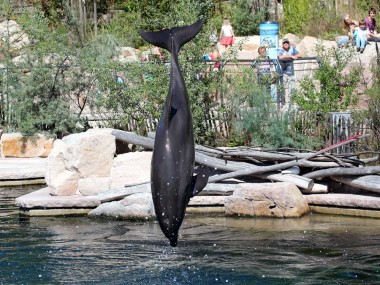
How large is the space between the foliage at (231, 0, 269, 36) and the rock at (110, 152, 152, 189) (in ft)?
47.1

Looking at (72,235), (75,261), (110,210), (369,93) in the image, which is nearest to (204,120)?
(369,93)

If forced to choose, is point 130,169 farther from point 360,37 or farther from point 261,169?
point 360,37

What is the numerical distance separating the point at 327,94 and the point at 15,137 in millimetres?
6009

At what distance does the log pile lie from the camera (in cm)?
1158

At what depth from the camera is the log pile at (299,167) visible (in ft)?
38.0

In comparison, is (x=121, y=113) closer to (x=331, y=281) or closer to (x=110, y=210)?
(x=110, y=210)

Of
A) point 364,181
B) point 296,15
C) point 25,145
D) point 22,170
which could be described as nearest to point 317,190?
point 364,181

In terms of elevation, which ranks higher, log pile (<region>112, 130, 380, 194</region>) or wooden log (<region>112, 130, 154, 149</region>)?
wooden log (<region>112, 130, 154, 149</region>)

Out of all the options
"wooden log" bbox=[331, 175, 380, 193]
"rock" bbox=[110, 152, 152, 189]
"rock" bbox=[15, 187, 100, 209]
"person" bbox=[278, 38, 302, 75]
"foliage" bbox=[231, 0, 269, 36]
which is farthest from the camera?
"foliage" bbox=[231, 0, 269, 36]

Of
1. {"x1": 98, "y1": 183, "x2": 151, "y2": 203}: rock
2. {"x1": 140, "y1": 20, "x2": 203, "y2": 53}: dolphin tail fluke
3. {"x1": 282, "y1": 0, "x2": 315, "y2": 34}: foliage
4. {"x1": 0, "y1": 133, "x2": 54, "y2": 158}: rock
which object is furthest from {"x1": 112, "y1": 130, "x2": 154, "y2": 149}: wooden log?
{"x1": 282, "y1": 0, "x2": 315, "y2": 34}: foliage

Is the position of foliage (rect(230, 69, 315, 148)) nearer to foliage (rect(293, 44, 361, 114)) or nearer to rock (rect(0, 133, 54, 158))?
foliage (rect(293, 44, 361, 114))

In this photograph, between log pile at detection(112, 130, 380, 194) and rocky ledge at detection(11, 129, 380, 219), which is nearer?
rocky ledge at detection(11, 129, 380, 219)

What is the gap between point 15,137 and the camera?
1686 cm

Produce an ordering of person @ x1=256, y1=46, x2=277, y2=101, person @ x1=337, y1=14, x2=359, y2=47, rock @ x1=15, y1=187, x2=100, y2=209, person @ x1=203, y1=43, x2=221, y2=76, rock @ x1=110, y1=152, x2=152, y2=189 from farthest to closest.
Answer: person @ x1=337, y1=14, x2=359, y2=47, person @ x1=203, y1=43, x2=221, y2=76, person @ x1=256, y1=46, x2=277, y2=101, rock @ x1=110, y1=152, x2=152, y2=189, rock @ x1=15, y1=187, x2=100, y2=209
